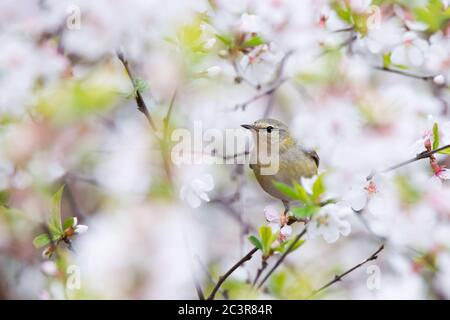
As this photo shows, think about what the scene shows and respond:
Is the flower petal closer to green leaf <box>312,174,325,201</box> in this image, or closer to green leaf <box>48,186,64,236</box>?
green leaf <box>312,174,325,201</box>

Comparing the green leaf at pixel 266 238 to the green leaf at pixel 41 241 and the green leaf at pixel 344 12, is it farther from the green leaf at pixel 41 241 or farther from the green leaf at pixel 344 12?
the green leaf at pixel 344 12

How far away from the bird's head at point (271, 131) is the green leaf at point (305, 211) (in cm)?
38

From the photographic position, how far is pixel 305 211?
0.77 metres

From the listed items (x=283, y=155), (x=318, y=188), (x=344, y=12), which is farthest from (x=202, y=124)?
(x=318, y=188)

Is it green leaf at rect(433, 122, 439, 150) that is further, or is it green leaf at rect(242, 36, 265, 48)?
green leaf at rect(242, 36, 265, 48)

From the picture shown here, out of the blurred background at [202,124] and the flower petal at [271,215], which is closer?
the flower petal at [271,215]

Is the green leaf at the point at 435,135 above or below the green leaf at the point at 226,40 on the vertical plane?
below

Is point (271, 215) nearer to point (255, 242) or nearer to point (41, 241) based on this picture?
point (255, 242)

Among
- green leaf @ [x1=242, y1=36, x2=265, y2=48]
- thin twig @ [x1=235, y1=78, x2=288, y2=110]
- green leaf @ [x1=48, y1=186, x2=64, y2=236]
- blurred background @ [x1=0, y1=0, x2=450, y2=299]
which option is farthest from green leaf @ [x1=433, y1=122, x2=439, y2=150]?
green leaf @ [x1=48, y1=186, x2=64, y2=236]

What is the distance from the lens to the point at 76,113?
1149 mm

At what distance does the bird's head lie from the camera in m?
1.16

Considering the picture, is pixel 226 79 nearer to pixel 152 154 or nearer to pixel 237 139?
pixel 237 139

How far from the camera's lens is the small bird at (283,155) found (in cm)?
112

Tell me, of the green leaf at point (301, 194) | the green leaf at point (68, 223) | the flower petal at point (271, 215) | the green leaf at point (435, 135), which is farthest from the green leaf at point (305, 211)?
the green leaf at point (68, 223)
